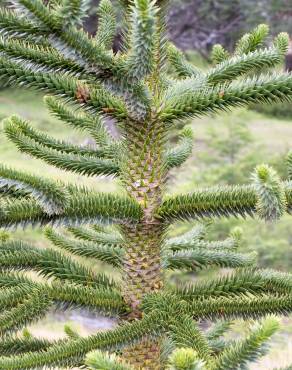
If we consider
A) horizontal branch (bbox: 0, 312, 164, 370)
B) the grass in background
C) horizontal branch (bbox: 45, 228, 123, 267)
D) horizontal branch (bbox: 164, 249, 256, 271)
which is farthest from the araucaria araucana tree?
the grass in background

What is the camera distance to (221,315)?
265 centimetres

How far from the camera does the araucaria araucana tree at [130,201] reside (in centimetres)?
221

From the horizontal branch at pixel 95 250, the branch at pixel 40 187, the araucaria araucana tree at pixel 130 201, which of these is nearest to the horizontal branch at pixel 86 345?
the araucaria araucana tree at pixel 130 201

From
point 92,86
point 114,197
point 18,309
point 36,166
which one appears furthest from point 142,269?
point 36,166

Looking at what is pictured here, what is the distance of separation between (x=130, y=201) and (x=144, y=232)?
7.6 inches

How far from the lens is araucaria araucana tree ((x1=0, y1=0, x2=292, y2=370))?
221 centimetres

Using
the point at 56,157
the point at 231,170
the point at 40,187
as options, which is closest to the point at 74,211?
the point at 40,187

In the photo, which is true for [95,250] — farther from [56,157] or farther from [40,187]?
[40,187]

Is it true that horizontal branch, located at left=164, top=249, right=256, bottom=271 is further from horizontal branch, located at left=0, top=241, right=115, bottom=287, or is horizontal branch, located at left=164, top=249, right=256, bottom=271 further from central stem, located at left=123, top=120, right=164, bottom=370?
horizontal branch, located at left=0, top=241, right=115, bottom=287

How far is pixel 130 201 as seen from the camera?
2586 mm

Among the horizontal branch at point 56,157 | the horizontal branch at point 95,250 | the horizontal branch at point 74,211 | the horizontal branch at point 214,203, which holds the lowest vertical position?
the horizontal branch at point 95,250

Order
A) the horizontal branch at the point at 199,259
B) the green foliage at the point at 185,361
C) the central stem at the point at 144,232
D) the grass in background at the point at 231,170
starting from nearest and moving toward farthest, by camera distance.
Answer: the green foliage at the point at 185,361 < the central stem at the point at 144,232 < the horizontal branch at the point at 199,259 < the grass in background at the point at 231,170

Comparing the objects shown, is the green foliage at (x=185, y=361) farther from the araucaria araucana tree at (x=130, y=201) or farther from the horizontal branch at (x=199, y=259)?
the horizontal branch at (x=199, y=259)

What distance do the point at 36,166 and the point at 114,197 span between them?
2037 cm
